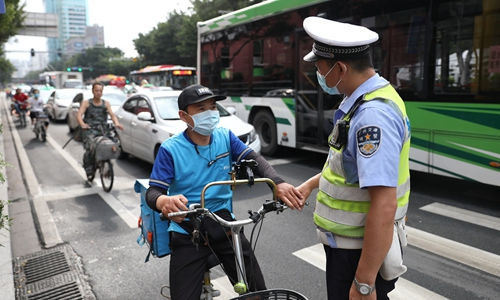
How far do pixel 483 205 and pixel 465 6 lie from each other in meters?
2.74

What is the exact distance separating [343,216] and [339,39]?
70 cm

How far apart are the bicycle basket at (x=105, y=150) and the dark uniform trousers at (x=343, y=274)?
5.70 m

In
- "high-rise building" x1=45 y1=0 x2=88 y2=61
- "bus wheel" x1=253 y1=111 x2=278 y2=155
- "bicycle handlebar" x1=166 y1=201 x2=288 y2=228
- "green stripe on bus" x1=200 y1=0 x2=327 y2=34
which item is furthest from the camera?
"high-rise building" x1=45 y1=0 x2=88 y2=61

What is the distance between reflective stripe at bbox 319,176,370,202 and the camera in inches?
63.5

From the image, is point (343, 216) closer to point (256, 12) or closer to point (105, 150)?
point (105, 150)

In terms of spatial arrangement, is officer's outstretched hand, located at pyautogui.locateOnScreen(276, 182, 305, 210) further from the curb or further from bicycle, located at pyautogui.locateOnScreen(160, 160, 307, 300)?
the curb

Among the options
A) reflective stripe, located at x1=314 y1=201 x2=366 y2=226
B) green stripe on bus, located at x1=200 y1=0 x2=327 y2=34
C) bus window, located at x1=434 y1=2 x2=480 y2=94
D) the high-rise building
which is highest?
the high-rise building

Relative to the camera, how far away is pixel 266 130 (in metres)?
9.84

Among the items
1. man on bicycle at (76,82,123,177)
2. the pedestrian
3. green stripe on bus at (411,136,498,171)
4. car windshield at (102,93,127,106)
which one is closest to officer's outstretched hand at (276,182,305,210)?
the pedestrian

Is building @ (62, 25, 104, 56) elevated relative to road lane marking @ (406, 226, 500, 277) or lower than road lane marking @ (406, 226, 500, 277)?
elevated

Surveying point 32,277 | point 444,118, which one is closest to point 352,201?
point 32,277

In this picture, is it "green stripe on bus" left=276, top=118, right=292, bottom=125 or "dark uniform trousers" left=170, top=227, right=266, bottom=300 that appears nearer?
"dark uniform trousers" left=170, top=227, right=266, bottom=300

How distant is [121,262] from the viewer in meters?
4.24

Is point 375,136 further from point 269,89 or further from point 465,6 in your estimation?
point 269,89
